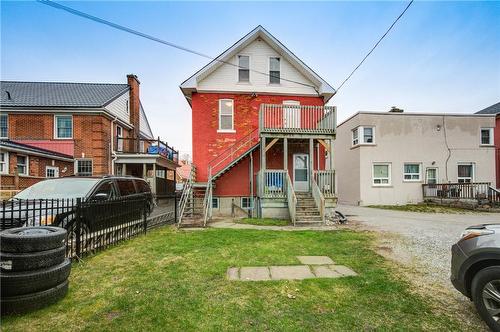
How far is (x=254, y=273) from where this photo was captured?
4977 millimetres

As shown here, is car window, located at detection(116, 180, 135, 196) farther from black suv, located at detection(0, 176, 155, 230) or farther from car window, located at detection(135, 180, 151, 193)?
car window, located at detection(135, 180, 151, 193)

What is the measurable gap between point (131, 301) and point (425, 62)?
67.2 feet

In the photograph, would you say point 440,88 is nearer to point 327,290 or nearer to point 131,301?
point 327,290

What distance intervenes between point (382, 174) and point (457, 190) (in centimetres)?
461

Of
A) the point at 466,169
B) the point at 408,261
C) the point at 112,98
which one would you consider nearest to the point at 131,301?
the point at 408,261

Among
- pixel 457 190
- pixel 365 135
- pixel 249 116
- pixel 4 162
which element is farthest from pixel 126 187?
pixel 457 190

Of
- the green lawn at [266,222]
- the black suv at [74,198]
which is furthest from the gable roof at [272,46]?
the green lawn at [266,222]

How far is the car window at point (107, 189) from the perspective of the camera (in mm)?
7729

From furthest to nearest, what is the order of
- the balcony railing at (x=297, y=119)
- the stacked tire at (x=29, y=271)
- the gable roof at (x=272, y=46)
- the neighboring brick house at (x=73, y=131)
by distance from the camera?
the neighboring brick house at (x=73, y=131)
the gable roof at (x=272, y=46)
the balcony railing at (x=297, y=119)
the stacked tire at (x=29, y=271)

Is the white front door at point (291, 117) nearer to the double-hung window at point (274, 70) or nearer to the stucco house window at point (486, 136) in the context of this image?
the double-hung window at point (274, 70)

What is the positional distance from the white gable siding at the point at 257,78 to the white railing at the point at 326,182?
19.0 feet

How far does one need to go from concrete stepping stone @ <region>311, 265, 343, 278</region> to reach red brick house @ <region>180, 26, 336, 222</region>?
311 inches

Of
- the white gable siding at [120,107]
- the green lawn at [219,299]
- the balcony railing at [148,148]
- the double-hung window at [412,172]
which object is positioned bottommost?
the green lawn at [219,299]

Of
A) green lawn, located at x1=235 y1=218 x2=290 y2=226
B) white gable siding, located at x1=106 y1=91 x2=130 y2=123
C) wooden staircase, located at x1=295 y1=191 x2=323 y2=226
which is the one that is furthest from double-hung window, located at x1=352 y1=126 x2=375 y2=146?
white gable siding, located at x1=106 y1=91 x2=130 y2=123
